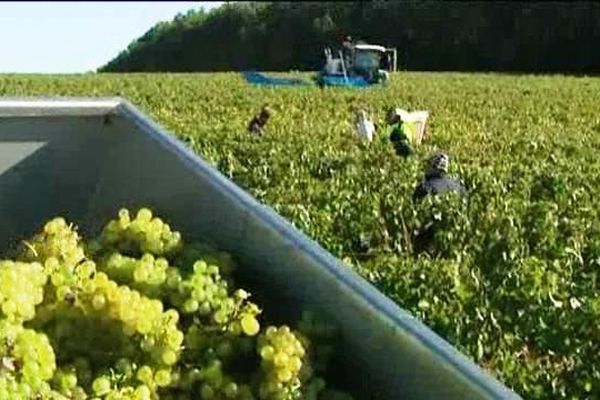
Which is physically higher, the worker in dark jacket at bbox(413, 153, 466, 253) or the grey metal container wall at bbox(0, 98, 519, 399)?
the grey metal container wall at bbox(0, 98, 519, 399)

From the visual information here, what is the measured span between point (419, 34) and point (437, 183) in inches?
1461

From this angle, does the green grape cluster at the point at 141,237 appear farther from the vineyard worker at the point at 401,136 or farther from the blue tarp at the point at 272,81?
the blue tarp at the point at 272,81

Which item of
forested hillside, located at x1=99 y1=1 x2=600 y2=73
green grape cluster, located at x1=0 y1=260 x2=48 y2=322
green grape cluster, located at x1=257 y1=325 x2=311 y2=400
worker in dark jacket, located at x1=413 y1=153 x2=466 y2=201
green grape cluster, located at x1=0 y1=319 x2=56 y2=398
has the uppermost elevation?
green grape cluster, located at x1=0 y1=260 x2=48 y2=322

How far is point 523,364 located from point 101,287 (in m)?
3.33

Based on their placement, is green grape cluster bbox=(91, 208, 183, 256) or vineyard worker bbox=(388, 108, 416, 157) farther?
vineyard worker bbox=(388, 108, 416, 157)

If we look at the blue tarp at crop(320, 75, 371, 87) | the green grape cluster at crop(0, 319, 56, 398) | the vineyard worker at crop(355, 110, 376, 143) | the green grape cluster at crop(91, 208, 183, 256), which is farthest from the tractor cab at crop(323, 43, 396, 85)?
the green grape cluster at crop(0, 319, 56, 398)

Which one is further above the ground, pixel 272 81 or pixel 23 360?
pixel 23 360

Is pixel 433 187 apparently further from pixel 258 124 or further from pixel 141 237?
pixel 258 124

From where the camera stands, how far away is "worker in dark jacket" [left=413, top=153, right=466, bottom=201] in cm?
915

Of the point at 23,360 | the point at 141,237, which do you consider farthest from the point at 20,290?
the point at 141,237

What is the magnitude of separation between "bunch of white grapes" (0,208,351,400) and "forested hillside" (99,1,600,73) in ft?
131

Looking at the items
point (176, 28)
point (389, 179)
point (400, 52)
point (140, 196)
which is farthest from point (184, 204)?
point (176, 28)

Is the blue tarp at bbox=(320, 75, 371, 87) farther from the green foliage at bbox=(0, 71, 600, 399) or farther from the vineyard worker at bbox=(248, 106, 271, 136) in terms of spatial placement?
the vineyard worker at bbox=(248, 106, 271, 136)

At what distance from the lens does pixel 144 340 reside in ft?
5.60
